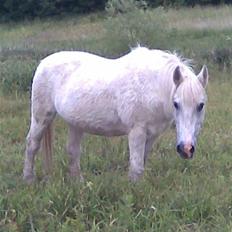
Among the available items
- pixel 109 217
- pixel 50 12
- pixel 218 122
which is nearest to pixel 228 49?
pixel 218 122

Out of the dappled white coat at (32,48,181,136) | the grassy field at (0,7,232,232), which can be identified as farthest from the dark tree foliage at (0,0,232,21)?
the dappled white coat at (32,48,181,136)

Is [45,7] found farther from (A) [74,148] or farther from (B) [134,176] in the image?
(B) [134,176]

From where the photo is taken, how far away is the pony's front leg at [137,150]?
6.25m

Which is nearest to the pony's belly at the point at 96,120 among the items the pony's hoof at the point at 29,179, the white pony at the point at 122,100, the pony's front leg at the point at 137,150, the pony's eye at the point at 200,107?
the white pony at the point at 122,100

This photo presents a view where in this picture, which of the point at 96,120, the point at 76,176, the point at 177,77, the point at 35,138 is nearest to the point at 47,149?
the point at 35,138

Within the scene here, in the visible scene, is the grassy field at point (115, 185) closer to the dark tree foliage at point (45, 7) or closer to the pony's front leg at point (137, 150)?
the pony's front leg at point (137, 150)

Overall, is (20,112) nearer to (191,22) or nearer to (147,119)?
(147,119)

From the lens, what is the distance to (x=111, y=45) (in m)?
21.4

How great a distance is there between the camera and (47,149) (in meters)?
7.25

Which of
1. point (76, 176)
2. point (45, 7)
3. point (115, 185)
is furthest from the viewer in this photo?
point (45, 7)

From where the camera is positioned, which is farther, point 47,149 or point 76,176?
point 47,149

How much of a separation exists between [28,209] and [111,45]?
1611 centimetres

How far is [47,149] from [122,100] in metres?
1.30

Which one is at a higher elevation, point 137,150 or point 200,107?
point 200,107
